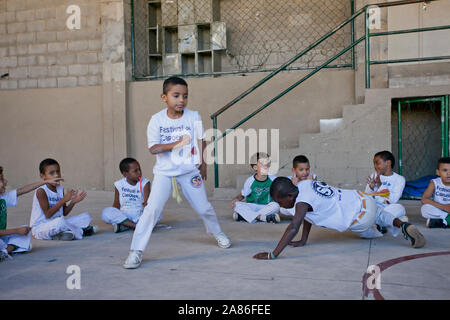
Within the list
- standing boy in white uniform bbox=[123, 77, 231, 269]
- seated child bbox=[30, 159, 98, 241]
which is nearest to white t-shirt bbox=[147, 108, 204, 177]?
standing boy in white uniform bbox=[123, 77, 231, 269]

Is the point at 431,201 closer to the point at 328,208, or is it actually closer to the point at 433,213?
the point at 433,213

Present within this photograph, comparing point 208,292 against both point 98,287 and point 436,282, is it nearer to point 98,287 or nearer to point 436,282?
point 98,287

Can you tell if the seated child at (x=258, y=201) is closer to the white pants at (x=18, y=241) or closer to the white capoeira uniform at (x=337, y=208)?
the white capoeira uniform at (x=337, y=208)

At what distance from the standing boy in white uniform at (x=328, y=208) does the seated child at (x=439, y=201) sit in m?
0.91

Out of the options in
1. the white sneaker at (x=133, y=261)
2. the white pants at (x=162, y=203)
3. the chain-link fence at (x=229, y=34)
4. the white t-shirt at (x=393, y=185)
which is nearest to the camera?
the white sneaker at (x=133, y=261)

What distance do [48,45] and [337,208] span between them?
23.5ft

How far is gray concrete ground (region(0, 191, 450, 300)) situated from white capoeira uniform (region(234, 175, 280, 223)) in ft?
1.49

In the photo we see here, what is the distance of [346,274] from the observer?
9.56 feet

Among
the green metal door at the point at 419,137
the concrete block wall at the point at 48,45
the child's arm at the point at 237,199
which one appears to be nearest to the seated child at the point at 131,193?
the child's arm at the point at 237,199

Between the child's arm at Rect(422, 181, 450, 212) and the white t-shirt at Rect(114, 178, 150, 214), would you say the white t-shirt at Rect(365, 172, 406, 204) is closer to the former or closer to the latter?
the child's arm at Rect(422, 181, 450, 212)

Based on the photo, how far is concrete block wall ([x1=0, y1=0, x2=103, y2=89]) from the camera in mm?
8547

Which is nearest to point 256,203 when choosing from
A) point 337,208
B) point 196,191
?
point 337,208

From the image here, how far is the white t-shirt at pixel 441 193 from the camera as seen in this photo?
4.57 m

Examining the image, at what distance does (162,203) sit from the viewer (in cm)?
335
